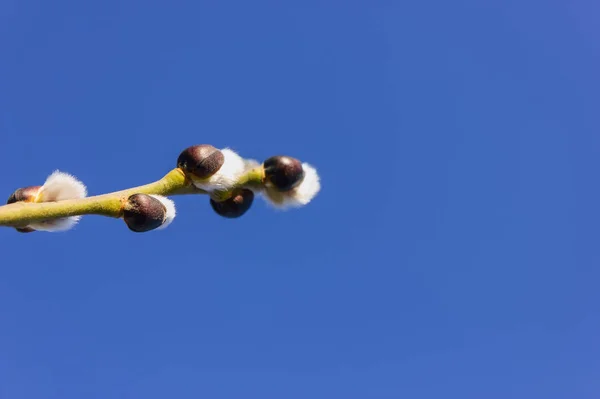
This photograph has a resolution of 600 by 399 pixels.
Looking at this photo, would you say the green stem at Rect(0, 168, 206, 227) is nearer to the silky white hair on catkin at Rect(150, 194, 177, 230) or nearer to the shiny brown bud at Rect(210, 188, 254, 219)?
the silky white hair on catkin at Rect(150, 194, 177, 230)

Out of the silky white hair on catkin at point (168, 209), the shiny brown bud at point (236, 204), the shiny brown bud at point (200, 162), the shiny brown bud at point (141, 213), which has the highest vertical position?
the shiny brown bud at point (200, 162)

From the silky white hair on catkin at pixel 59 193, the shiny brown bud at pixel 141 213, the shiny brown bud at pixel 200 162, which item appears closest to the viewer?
the shiny brown bud at pixel 141 213

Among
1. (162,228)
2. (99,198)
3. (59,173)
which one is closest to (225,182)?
(162,228)

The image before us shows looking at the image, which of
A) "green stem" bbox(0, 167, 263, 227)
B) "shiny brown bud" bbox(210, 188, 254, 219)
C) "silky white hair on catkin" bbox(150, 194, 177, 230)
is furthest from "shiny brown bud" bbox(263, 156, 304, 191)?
"silky white hair on catkin" bbox(150, 194, 177, 230)

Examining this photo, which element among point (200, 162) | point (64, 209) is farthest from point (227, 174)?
point (64, 209)

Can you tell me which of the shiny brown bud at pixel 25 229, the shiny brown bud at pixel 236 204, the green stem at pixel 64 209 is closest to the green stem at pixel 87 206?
the green stem at pixel 64 209

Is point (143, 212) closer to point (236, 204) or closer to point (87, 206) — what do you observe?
point (87, 206)

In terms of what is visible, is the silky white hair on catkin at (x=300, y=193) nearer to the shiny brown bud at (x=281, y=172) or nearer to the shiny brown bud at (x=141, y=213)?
the shiny brown bud at (x=281, y=172)
